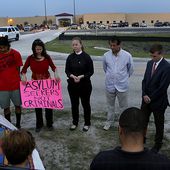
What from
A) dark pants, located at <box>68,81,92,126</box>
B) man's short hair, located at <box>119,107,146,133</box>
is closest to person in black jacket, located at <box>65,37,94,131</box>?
dark pants, located at <box>68,81,92,126</box>

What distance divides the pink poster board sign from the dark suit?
1.82 metres

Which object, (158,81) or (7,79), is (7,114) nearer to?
(7,79)

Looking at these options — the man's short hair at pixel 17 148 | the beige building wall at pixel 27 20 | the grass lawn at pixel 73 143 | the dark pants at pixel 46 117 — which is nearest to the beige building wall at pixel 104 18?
the beige building wall at pixel 27 20

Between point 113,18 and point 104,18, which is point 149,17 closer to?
point 113,18

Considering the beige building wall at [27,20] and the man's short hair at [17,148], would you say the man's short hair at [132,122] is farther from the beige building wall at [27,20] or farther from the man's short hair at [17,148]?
the beige building wall at [27,20]

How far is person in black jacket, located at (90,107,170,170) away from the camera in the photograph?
9.34 ft

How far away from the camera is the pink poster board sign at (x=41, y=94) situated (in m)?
7.61

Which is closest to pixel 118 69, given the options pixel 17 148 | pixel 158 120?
pixel 158 120

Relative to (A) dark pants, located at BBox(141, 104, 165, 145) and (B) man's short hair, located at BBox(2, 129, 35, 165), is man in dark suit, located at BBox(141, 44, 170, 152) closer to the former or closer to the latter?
(A) dark pants, located at BBox(141, 104, 165, 145)

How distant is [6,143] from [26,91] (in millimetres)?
4395

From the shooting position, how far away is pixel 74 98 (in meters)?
7.75

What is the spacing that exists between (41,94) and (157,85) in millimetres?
2329

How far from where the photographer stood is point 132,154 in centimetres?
284

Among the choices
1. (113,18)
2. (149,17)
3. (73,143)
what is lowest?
(113,18)
